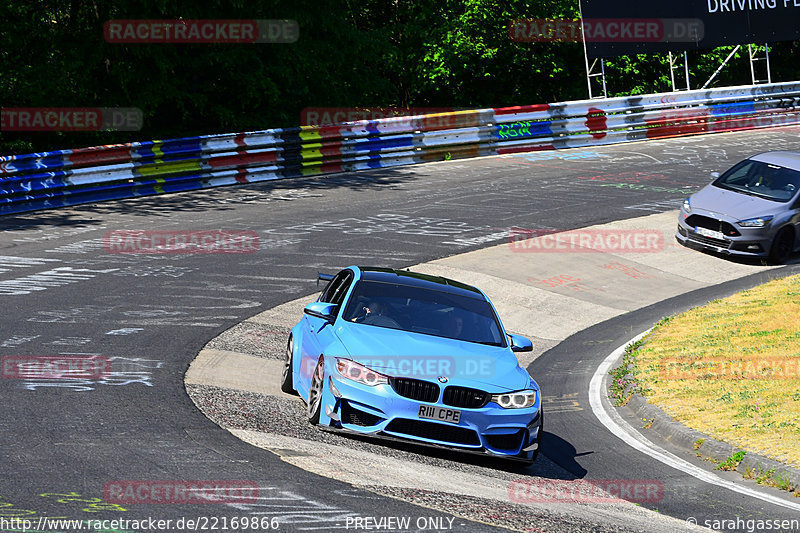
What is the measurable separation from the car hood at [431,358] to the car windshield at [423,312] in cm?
17

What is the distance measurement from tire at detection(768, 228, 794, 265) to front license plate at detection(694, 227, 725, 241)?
0.94 metres

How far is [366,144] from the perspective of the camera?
2552 centimetres

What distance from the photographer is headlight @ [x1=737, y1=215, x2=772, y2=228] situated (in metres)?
18.6

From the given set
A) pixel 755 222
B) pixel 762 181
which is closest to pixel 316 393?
pixel 755 222

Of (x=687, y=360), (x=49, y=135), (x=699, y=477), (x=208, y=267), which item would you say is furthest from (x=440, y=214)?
(x=699, y=477)

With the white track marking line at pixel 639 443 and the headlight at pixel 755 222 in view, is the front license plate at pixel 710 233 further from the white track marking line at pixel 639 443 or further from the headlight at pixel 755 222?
the white track marking line at pixel 639 443

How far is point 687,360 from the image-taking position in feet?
42.0

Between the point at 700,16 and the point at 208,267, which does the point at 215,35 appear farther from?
the point at 700,16

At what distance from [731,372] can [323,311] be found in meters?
5.28

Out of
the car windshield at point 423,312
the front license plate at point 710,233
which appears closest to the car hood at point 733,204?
the front license plate at point 710,233

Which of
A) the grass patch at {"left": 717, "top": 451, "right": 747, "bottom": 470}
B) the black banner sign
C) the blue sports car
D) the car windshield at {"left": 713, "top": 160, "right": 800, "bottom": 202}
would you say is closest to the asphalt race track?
the grass patch at {"left": 717, "top": 451, "right": 747, "bottom": 470}

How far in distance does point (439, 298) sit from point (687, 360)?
164 inches

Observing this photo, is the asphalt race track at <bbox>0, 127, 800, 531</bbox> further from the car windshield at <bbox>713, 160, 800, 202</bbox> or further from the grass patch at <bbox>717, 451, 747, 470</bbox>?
the car windshield at <bbox>713, 160, 800, 202</bbox>

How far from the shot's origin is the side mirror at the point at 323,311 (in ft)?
32.2
